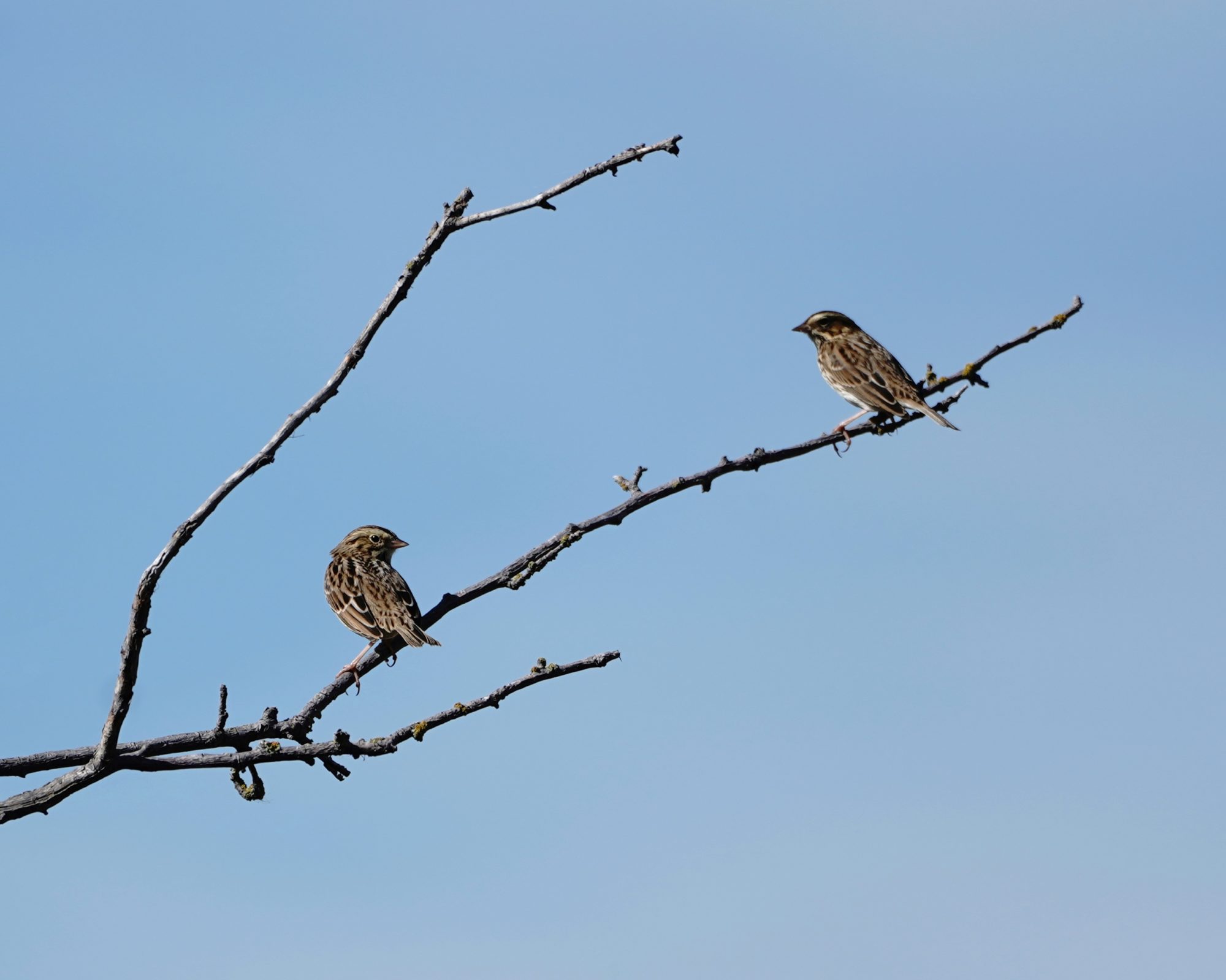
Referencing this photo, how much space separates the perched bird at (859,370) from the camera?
560 inches

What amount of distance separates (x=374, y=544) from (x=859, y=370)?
5819mm

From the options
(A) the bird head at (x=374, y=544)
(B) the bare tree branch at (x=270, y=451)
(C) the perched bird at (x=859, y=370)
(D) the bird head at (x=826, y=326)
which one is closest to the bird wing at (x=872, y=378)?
(C) the perched bird at (x=859, y=370)

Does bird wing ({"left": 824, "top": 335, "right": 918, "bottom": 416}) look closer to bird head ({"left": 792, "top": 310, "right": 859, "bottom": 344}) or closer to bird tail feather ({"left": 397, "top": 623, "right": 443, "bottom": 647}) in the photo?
bird head ({"left": 792, "top": 310, "right": 859, "bottom": 344})

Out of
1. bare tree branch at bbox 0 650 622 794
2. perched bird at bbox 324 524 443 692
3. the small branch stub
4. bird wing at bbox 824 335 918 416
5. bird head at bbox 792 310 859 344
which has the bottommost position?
bare tree branch at bbox 0 650 622 794

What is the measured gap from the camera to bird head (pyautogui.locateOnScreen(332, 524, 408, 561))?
1438cm

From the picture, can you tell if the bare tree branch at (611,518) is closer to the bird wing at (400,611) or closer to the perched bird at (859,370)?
the bird wing at (400,611)

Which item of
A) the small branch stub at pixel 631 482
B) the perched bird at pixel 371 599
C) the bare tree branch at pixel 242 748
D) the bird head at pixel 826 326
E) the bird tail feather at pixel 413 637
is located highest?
the bird head at pixel 826 326

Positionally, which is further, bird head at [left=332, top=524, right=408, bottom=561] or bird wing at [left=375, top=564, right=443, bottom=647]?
bird head at [left=332, top=524, right=408, bottom=561]

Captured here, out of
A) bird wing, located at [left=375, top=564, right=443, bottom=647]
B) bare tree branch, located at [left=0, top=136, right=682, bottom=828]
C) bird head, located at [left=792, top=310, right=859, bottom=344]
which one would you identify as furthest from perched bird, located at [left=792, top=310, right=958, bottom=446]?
bare tree branch, located at [left=0, top=136, right=682, bottom=828]

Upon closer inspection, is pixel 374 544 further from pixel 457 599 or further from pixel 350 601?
pixel 457 599

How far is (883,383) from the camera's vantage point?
47.8 ft

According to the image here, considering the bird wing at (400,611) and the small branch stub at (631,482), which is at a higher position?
the bird wing at (400,611)

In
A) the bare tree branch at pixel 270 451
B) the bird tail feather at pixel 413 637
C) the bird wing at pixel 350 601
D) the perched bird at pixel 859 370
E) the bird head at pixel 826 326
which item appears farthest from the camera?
the bird head at pixel 826 326

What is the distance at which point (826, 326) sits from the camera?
1781 centimetres
